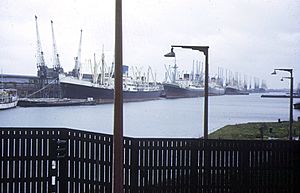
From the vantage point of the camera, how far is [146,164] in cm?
659

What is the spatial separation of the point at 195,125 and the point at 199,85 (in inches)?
237

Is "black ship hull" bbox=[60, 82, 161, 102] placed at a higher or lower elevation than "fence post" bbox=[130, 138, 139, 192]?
higher

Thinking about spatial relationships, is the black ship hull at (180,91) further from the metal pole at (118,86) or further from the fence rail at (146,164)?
the metal pole at (118,86)

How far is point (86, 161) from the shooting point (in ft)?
22.4

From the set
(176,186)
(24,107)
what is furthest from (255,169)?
(24,107)

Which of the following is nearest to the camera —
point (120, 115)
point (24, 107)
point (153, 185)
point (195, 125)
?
point (120, 115)

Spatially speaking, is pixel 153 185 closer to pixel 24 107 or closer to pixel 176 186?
pixel 176 186

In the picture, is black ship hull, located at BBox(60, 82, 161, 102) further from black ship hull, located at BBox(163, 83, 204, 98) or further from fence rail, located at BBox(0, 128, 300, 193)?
fence rail, located at BBox(0, 128, 300, 193)

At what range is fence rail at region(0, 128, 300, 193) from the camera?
6609mm

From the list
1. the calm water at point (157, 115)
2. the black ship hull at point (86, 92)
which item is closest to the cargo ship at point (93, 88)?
the black ship hull at point (86, 92)

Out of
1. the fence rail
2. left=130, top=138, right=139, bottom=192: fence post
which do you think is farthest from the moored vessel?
left=130, top=138, right=139, bottom=192: fence post

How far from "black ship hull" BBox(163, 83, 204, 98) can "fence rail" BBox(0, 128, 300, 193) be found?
18.2 m

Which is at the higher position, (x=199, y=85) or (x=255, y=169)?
(x=199, y=85)

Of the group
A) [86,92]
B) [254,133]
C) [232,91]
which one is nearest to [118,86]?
[86,92]
